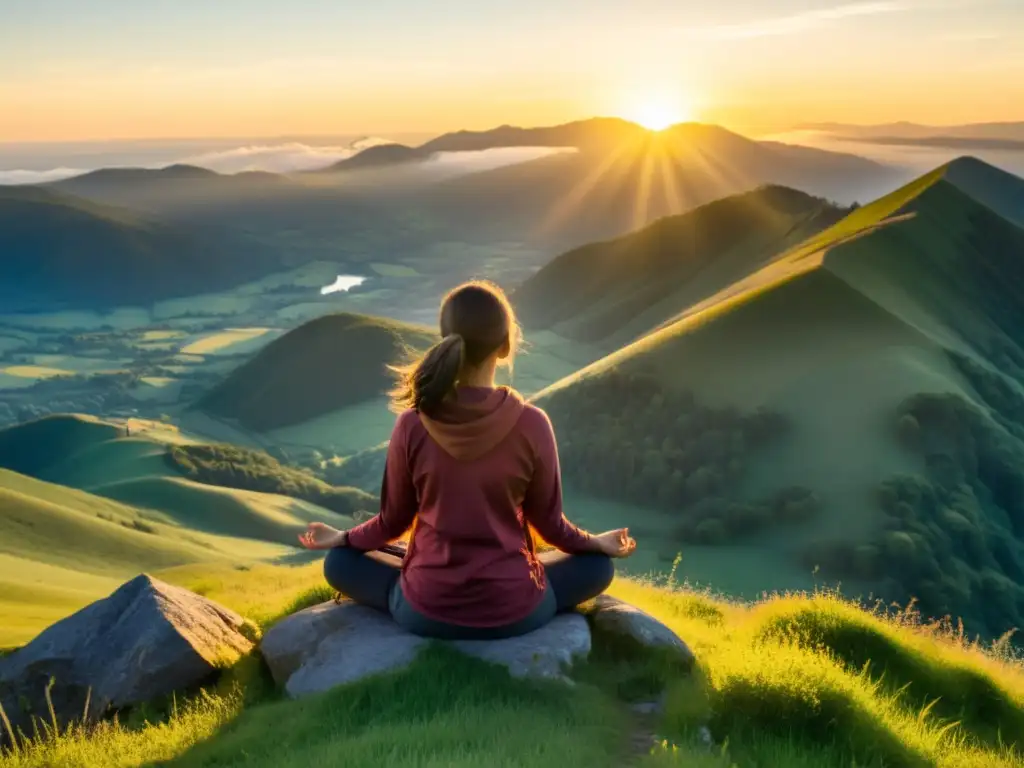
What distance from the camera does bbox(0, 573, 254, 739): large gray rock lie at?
396 inches

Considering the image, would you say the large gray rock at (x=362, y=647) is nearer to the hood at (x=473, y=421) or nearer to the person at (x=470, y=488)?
the person at (x=470, y=488)

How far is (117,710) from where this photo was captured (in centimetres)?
1002

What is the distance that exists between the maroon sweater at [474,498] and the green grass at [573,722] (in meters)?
0.70

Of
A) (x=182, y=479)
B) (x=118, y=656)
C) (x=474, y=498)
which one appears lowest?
(x=182, y=479)

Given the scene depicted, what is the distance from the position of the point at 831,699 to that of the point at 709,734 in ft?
3.89

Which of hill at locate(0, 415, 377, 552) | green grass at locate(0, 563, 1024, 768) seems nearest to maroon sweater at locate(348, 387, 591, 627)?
green grass at locate(0, 563, 1024, 768)

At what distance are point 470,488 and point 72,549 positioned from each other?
8764cm

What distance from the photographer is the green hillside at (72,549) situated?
149 ft

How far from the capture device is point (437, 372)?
8.30m

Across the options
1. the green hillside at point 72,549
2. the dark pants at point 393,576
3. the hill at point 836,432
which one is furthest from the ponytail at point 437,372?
the hill at point 836,432

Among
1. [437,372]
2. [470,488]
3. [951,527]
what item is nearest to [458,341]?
[437,372]

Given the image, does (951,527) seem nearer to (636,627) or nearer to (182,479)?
(636,627)


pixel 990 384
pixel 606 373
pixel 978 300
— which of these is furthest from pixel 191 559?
pixel 978 300

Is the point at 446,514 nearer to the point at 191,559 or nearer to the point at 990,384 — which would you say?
the point at 191,559
